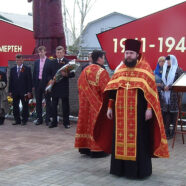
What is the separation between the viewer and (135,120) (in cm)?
548

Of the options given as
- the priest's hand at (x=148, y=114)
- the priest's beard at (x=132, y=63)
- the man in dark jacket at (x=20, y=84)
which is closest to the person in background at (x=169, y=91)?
the priest's beard at (x=132, y=63)

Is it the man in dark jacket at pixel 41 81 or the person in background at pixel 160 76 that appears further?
the man in dark jacket at pixel 41 81

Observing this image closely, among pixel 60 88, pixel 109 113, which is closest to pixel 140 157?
pixel 109 113

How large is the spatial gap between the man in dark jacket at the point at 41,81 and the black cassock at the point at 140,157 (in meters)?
4.74

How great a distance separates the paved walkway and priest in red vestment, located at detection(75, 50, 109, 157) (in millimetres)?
197

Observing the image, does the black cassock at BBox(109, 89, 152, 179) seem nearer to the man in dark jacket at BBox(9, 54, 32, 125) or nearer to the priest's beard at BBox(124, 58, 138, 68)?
the priest's beard at BBox(124, 58, 138, 68)

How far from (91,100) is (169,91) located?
2.35 meters

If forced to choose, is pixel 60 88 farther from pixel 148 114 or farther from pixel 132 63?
pixel 148 114

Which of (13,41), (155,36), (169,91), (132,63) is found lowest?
(169,91)

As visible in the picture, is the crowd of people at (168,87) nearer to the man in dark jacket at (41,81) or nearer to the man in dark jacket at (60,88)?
the man in dark jacket at (60,88)

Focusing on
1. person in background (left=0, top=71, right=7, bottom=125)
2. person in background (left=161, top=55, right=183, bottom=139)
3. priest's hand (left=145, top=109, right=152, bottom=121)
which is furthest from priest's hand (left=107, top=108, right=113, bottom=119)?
person in background (left=0, top=71, right=7, bottom=125)

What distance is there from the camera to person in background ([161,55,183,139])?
327 inches

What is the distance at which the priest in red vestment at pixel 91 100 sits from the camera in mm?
6719

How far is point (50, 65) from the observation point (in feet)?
32.1
